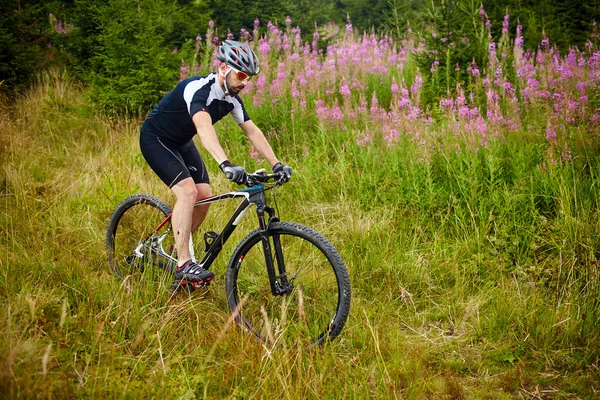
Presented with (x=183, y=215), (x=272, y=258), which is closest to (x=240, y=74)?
(x=183, y=215)

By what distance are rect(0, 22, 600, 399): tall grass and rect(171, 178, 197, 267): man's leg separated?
Answer: 0.40m

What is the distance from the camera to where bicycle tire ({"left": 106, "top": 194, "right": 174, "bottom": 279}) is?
15.8 feet

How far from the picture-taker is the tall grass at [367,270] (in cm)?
317

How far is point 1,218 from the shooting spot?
5488 millimetres

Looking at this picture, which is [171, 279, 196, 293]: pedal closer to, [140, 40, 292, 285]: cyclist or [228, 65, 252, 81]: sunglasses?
[140, 40, 292, 285]: cyclist

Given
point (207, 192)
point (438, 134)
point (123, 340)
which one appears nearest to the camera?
point (123, 340)

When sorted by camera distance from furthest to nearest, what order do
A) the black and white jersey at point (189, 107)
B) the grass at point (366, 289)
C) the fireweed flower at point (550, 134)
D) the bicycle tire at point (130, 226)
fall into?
the fireweed flower at point (550, 134)
the bicycle tire at point (130, 226)
the black and white jersey at point (189, 107)
the grass at point (366, 289)

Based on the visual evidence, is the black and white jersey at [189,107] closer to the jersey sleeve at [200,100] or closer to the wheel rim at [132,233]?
the jersey sleeve at [200,100]

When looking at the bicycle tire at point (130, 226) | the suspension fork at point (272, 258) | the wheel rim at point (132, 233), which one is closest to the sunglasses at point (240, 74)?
the suspension fork at point (272, 258)

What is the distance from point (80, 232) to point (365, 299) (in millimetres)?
3133

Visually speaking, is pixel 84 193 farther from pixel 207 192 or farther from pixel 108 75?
pixel 108 75

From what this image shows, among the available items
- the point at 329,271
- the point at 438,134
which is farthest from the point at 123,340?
the point at 438,134

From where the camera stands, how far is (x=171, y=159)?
432 cm

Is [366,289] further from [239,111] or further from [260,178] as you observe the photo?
[239,111]
